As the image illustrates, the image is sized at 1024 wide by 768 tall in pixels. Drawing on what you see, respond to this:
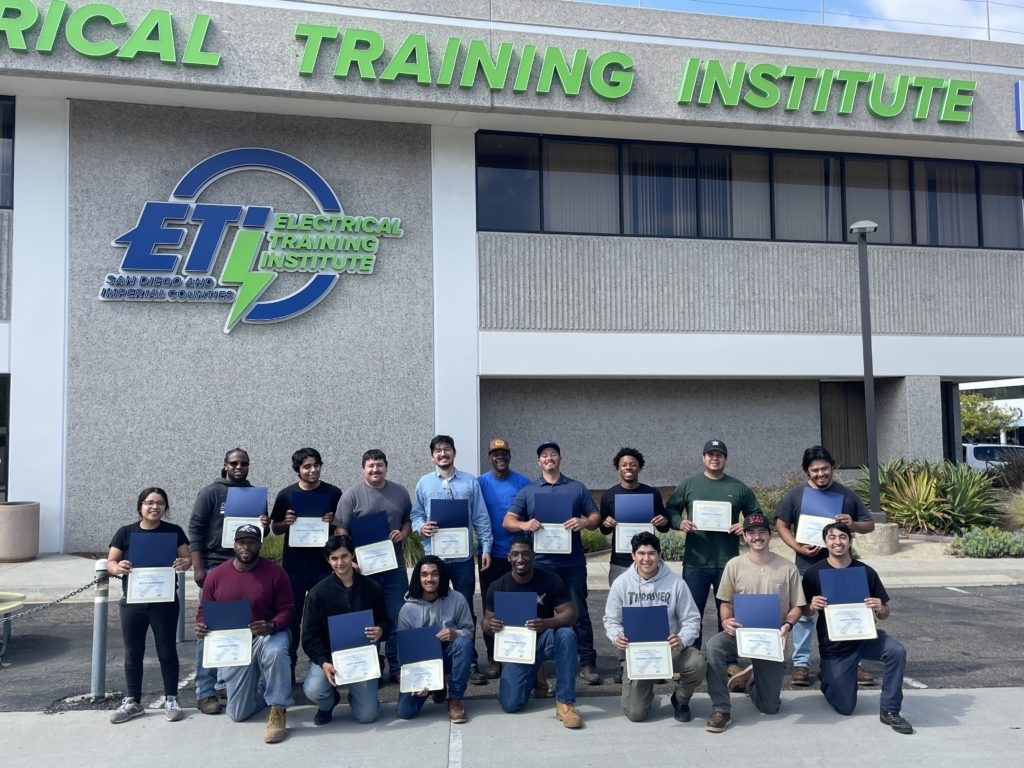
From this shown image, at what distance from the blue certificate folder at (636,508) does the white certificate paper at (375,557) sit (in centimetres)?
189

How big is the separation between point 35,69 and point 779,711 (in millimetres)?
12868

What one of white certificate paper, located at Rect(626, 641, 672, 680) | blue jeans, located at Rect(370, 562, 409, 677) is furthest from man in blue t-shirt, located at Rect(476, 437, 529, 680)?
white certificate paper, located at Rect(626, 641, 672, 680)

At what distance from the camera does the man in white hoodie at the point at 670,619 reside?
19.8 feet

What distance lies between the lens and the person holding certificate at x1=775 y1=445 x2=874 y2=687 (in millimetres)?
6906

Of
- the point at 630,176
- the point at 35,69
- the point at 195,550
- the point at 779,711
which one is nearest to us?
the point at 779,711

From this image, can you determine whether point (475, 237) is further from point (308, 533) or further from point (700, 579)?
point (700, 579)

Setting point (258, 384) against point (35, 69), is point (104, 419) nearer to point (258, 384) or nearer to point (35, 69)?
point (258, 384)

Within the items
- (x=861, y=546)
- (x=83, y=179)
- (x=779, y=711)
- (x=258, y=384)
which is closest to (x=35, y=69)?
(x=83, y=179)

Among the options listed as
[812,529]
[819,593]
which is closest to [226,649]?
[819,593]

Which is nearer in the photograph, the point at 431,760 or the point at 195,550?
the point at 431,760

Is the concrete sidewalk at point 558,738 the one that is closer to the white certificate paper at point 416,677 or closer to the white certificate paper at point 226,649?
the white certificate paper at point 416,677

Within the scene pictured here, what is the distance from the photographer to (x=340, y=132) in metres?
15.0

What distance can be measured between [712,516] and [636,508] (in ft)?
1.99

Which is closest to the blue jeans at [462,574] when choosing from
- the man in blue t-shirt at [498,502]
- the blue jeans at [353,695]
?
the man in blue t-shirt at [498,502]
